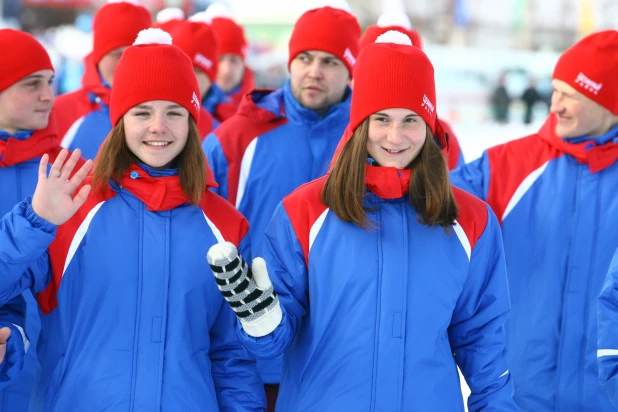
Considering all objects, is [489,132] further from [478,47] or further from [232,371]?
[232,371]

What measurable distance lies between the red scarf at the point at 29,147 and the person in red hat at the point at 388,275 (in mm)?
1097

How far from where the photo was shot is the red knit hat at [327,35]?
14.6 ft

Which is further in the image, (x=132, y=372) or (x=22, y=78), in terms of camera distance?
(x=22, y=78)

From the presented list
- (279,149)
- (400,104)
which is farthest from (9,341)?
(279,149)

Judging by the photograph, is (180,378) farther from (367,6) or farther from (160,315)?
(367,6)

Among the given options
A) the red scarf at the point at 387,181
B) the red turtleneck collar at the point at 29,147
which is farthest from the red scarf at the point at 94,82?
the red scarf at the point at 387,181

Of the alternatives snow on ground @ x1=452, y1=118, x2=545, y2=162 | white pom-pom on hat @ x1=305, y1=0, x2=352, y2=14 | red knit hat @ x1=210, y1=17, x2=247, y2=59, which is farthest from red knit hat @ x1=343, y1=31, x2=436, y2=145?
snow on ground @ x1=452, y1=118, x2=545, y2=162

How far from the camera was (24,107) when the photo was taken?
3633 mm

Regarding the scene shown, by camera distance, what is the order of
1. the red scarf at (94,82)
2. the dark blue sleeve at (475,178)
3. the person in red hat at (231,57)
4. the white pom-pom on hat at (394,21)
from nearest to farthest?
the dark blue sleeve at (475,178) → the red scarf at (94,82) → the white pom-pom on hat at (394,21) → the person in red hat at (231,57)

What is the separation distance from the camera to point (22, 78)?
12.1 ft

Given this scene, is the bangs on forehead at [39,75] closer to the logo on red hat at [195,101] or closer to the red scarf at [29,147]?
the red scarf at [29,147]

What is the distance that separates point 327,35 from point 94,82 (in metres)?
1.28

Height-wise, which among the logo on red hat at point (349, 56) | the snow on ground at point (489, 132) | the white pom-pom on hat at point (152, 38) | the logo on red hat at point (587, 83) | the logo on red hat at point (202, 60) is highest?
the white pom-pom on hat at point (152, 38)

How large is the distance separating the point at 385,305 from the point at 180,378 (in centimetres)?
61
